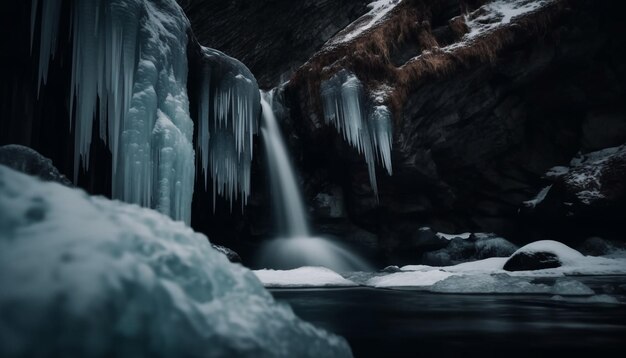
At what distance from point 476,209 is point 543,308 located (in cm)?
1290

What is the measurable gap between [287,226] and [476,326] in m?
11.8

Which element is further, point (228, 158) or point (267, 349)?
point (228, 158)

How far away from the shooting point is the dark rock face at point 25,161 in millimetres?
4148

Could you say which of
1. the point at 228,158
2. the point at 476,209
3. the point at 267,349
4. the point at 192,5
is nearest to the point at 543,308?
the point at 267,349

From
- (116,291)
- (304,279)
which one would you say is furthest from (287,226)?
(116,291)

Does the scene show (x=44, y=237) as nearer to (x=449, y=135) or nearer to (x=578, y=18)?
(x=449, y=135)

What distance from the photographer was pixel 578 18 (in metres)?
12.5

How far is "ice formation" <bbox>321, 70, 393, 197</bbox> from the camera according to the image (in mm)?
11875

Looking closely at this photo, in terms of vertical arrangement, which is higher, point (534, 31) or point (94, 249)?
point (534, 31)

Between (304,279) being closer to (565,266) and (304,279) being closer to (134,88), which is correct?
(134,88)

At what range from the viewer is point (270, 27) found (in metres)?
17.6

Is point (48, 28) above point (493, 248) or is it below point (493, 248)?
above

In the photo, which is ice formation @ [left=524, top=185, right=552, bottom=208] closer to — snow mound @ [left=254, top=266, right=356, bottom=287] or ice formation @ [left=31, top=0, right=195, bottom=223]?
snow mound @ [left=254, top=266, right=356, bottom=287]

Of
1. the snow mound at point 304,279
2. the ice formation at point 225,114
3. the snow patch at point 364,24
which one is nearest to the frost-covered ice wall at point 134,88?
the ice formation at point 225,114
